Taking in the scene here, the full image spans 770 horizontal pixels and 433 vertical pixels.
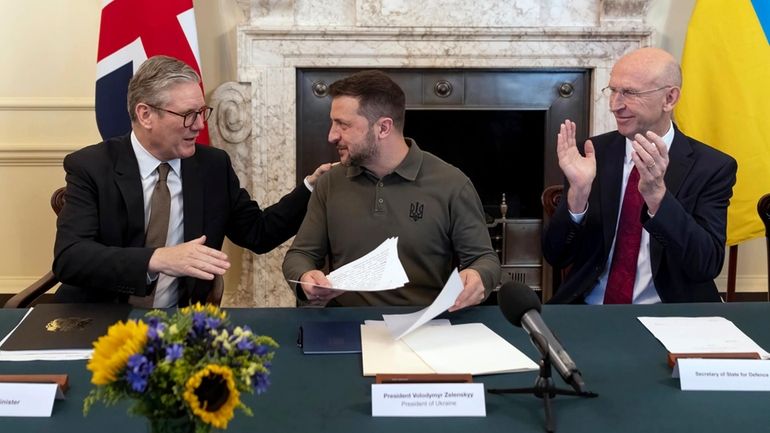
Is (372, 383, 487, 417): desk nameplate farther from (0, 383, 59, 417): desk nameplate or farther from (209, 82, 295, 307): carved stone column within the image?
(209, 82, 295, 307): carved stone column

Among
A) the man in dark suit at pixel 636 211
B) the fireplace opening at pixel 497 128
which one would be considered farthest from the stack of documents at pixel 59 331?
the fireplace opening at pixel 497 128

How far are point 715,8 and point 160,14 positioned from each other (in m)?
2.47

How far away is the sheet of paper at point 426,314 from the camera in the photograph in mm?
1640

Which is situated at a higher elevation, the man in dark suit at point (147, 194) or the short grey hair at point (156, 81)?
the short grey hair at point (156, 81)

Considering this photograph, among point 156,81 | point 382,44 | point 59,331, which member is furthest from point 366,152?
point 382,44

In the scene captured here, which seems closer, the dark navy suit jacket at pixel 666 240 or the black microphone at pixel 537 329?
the black microphone at pixel 537 329

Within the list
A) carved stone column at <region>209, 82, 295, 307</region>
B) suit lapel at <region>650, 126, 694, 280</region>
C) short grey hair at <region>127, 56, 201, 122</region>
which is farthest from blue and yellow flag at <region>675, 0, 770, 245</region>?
short grey hair at <region>127, 56, 201, 122</region>

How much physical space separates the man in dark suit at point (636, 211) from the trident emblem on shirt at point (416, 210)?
405 millimetres

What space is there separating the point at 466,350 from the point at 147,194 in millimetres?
1130

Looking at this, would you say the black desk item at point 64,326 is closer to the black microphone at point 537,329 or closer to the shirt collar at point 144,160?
the shirt collar at point 144,160

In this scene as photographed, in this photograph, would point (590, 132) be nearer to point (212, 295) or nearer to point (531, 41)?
point (531, 41)

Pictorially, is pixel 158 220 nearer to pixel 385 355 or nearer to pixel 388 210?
pixel 388 210

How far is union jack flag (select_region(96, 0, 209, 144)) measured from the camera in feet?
11.7

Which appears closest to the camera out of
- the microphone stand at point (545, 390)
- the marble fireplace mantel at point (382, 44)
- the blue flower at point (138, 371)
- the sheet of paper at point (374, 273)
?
the blue flower at point (138, 371)
